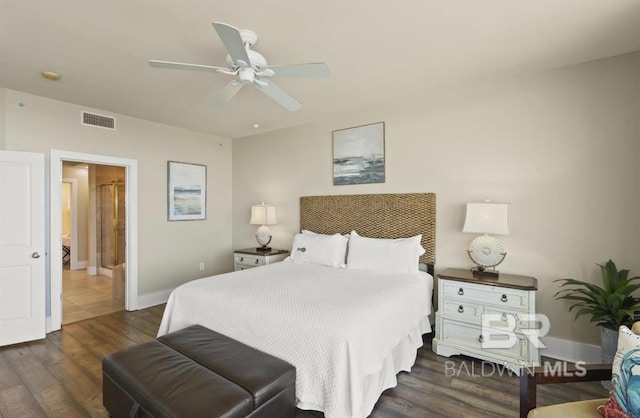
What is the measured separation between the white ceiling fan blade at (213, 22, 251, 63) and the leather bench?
6.11 ft

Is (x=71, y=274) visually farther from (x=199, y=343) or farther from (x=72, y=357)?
(x=199, y=343)

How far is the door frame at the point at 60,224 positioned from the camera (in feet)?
11.7

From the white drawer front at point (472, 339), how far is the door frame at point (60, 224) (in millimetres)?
4012

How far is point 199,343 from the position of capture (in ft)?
6.82

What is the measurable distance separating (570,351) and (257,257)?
3643 mm

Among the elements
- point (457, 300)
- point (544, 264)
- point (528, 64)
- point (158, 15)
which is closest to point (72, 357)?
point (158, 15)

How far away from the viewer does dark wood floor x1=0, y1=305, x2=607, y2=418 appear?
2.12 m

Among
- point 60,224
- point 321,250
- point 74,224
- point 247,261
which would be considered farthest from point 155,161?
point 74,224

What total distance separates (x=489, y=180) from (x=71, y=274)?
26.3 ft

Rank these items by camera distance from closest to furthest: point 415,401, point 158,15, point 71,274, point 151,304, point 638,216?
point 158,15 → point 415,401 → point 638,216 → point 151,304 → point 71,274

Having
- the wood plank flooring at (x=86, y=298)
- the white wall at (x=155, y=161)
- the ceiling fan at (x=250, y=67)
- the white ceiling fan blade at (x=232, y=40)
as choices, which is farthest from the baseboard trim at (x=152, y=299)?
the white ceiling fan blade at (x=232, y=40)

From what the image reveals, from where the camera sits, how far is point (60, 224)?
11.8 feet

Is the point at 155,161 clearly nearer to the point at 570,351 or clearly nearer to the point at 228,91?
the point at 228,91

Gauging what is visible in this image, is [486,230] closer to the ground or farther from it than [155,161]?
closer to the ground
